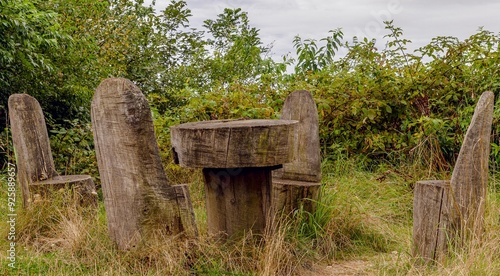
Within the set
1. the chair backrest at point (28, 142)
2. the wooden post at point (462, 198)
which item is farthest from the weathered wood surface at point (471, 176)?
the chair backrest at point (28, 142)

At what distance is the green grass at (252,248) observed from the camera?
3988 millimetres

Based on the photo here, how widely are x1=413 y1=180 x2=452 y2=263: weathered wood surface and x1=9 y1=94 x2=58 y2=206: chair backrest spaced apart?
3.58 m

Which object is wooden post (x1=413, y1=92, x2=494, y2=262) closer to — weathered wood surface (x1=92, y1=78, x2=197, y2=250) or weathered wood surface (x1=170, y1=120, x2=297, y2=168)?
weathered wood surface (x1=170, y1=120, x2=297, y2=168)

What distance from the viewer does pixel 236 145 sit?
3961mm

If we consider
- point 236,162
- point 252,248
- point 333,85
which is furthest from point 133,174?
point 333,85

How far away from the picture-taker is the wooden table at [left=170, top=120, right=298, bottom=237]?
156 inches

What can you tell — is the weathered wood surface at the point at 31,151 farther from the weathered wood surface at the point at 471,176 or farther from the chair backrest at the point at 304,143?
the weathered wood surface at the point at 471,176

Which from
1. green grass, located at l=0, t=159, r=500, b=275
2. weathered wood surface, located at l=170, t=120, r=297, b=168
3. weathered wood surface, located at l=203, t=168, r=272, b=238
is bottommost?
green grass, located at l=0, t=159, r=500, b=275

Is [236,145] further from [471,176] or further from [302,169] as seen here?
[471,176]

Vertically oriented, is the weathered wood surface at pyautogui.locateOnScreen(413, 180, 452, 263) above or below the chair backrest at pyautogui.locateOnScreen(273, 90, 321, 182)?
below

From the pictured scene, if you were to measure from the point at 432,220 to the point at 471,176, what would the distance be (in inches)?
16.1

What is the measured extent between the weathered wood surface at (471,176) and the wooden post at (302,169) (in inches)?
50.0

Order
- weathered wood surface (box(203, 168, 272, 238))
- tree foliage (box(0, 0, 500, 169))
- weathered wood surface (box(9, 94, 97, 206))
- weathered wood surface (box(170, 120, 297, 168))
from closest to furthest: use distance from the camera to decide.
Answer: weathered wood surface (box(170, 120, 297, 168)) < weathered wood surface (box(203, 168, 272, 238)) < weathered wood surface (box(9, 94, 97, 206)) < tree foliage (box(0, 0, 500, 169))

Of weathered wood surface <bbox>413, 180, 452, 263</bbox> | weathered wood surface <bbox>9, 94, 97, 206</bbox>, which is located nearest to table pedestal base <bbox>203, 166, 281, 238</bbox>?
weathered wood surface <bbox>413, 180, 452, 263</bbox>
